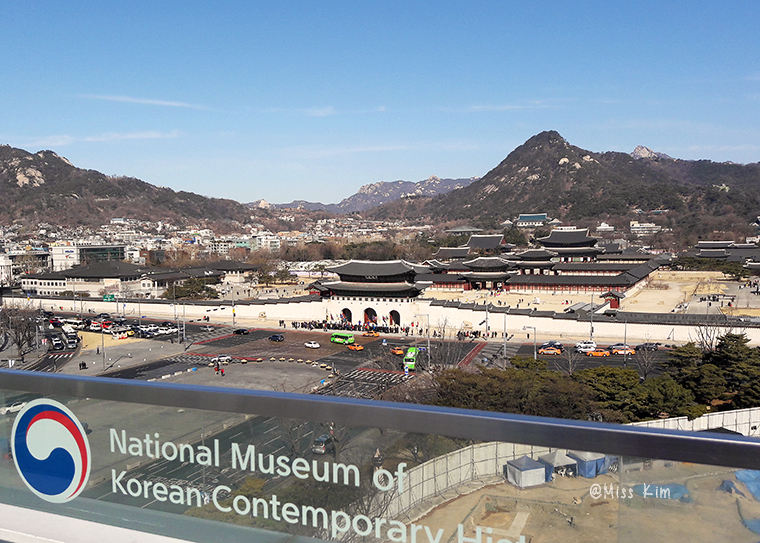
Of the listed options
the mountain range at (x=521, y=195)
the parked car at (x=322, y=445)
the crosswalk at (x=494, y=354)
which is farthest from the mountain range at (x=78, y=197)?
the parked car at (x=322, y=445)

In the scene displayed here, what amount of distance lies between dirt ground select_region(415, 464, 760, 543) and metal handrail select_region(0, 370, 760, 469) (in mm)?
104

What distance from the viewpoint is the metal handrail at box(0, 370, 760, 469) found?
140 cm

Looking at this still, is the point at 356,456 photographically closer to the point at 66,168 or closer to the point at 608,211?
the point at 608,211

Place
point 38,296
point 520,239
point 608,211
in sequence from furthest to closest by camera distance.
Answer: point 608,211 → point 520,239 → point 38,296

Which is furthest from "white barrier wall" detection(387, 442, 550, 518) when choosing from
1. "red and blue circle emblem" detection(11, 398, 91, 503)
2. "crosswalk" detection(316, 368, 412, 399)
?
"crosswalk" detection(316, 368, 412, 399)

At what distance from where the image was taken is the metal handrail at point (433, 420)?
140cm

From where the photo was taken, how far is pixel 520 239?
72.4 metres

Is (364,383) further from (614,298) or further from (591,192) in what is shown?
(591,192)

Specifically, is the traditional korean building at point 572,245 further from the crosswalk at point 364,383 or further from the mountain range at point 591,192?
the mountain range at point 591,192

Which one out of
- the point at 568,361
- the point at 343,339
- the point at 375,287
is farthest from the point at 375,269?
the point at 568,361

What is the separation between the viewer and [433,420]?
1638 millimetres

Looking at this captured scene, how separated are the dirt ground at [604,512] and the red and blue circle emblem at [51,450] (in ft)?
4.46

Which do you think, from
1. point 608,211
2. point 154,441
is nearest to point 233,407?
point 154,441

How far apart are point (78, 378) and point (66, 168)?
553ft
